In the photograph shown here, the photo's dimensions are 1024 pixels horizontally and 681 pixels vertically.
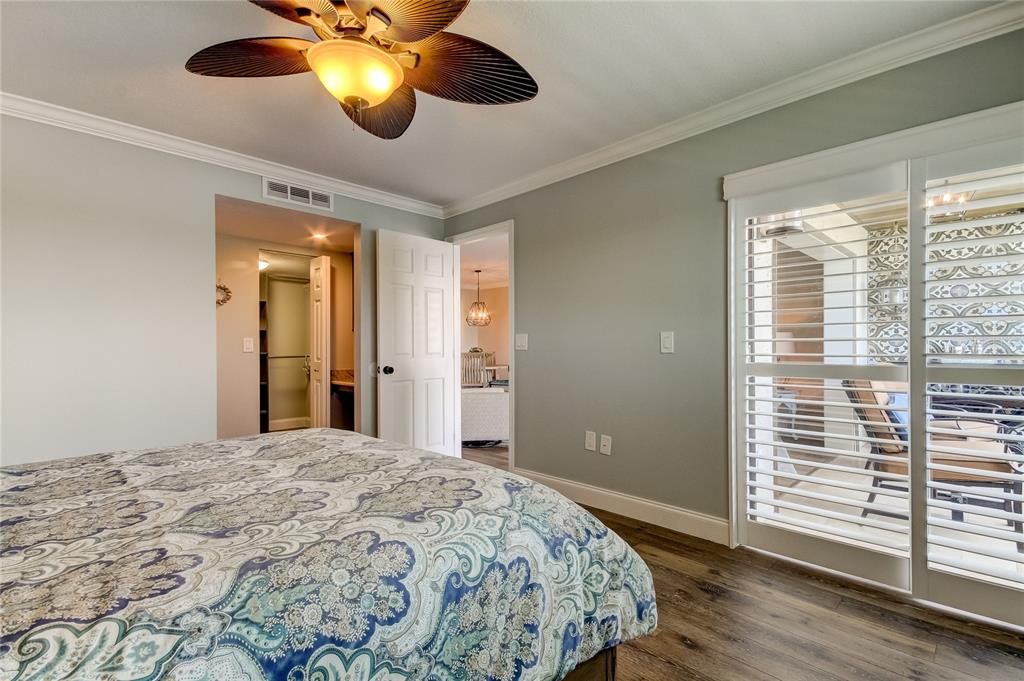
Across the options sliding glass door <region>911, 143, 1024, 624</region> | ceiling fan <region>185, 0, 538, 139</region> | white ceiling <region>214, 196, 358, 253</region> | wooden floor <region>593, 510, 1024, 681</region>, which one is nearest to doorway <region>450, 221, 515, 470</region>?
white ceiling <region>214, 196, 358, 253</region>

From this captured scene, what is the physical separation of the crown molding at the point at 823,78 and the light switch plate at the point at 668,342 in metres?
1.15

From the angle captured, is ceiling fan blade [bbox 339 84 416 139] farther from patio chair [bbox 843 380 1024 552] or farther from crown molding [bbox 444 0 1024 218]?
patio chair [bbox 843 380 1024 552]

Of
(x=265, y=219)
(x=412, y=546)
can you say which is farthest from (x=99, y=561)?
(x=265, y=219)

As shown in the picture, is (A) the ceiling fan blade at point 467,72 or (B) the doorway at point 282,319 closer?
(A) the ceiling fan blade at point 467,72

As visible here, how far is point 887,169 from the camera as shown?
209 centimetres

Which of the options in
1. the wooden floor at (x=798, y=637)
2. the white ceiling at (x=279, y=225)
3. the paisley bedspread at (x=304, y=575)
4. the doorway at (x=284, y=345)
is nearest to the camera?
the paisley bedspread at (x=304, y=575)

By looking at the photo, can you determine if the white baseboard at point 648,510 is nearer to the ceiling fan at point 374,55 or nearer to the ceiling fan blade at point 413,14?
the ceiling fan at point 374,55

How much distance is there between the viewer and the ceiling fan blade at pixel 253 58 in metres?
1.49

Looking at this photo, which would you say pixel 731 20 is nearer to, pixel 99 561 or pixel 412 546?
pixel 412 546

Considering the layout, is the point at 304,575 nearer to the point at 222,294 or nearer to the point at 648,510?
the point at 648,510

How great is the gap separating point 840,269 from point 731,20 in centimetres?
123

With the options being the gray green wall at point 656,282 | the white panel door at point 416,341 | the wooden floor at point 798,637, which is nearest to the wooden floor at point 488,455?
the white panel door at point 416,341

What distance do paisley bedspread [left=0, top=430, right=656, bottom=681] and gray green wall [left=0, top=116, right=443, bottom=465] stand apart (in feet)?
4.76

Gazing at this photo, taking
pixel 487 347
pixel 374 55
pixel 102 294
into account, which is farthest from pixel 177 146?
pixel 487 347
